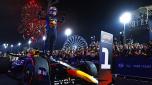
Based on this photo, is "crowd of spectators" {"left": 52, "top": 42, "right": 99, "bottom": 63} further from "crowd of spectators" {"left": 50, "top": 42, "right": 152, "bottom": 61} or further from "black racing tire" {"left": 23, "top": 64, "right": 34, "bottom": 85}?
"black racing tire" {"left": 23, "top": 64, "right": 34, "bottom": 85}

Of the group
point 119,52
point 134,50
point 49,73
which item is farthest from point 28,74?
point 119,52

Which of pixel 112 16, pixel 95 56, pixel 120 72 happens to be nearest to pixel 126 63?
pixel 120 72

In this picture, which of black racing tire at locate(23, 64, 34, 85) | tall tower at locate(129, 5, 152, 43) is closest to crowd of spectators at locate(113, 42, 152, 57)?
tall tower at locate(129, 5, 152, 43)

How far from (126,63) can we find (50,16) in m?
9.58

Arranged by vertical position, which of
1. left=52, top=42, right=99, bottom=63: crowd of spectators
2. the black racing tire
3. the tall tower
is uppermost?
the tall tower

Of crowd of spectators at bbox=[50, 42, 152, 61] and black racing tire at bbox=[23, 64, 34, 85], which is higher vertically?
crowd of spectators at bbox=[50, 42, 152, 61]

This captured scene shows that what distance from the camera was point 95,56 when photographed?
20.7 metres

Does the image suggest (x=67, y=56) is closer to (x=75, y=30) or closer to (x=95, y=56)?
(x=95, y=56)

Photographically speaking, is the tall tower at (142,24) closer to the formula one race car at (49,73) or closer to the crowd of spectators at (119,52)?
the crowd of spectators at (119,52)

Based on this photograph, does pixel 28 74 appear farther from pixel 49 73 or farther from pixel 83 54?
pixel 83 54

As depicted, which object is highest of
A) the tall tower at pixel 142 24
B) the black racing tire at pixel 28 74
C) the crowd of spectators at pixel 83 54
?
the tall tower at pixel 142 24

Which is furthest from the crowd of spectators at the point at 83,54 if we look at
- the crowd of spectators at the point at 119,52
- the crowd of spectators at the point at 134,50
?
the crowd of spectators at the point at 134,50

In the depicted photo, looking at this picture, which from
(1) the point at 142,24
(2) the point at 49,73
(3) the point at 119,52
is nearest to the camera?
(2) the point at 49,73

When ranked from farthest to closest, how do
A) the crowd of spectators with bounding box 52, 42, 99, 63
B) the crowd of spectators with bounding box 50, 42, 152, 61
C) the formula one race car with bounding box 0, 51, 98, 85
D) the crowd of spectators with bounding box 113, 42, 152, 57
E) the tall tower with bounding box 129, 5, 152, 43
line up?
1. the tall tower with bounding box 129, 5, 152, 43
2. the crowd of spectators with bounding box 52, 42, 99, 63
3. the crowd of spectators with bounding box 50, 42, 152, 61
4. the crowd of spectators with bounding box 113, 42, 152, 57
5. the formula one race car with bounding box 0, 51, 98, 85
